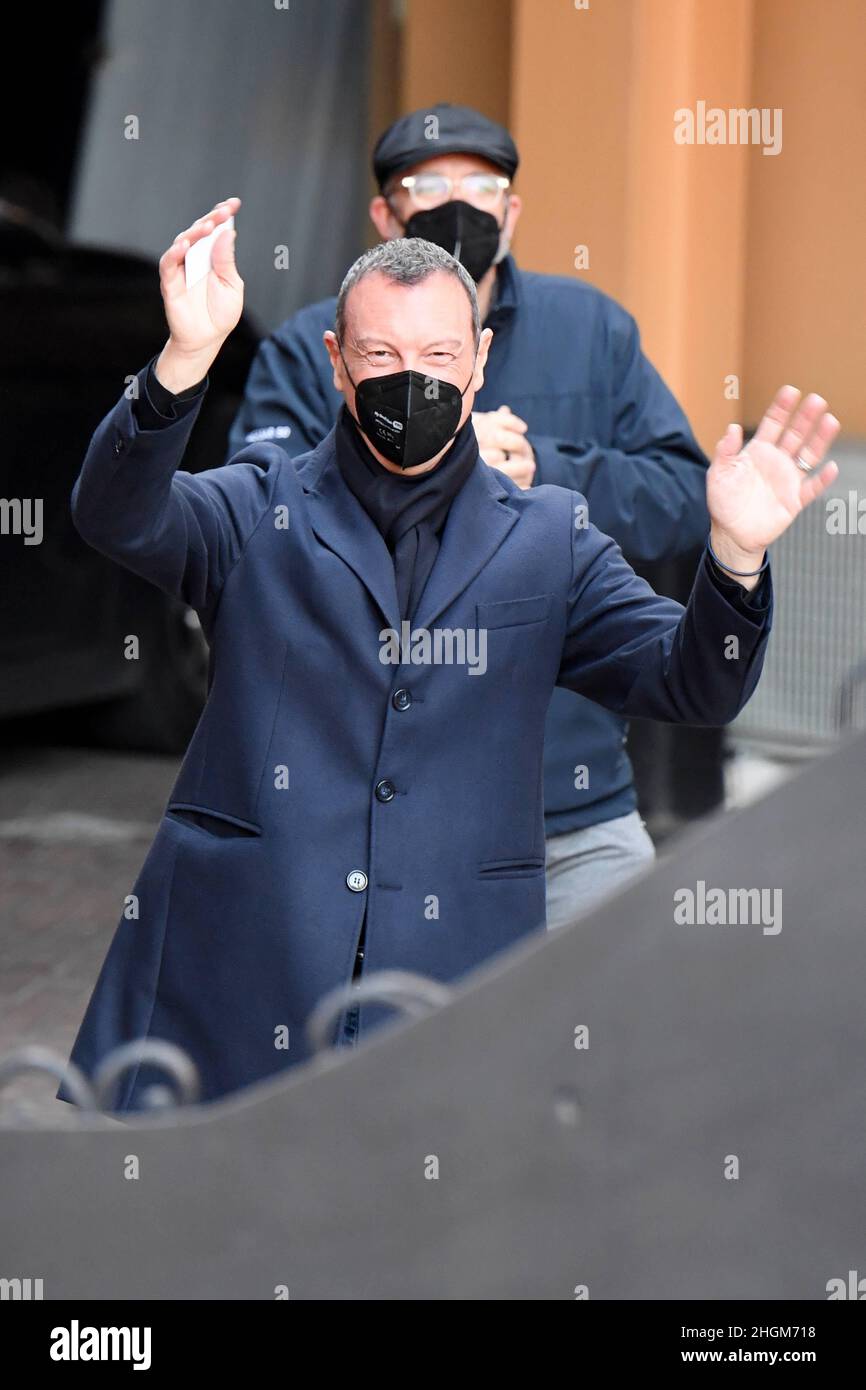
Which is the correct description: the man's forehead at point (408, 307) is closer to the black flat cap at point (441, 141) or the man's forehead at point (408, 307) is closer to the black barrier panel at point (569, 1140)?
the black barrier panel at point (569, 1140)

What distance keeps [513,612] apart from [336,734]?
28cm

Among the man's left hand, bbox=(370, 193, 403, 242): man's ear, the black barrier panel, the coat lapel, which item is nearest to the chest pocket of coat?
the coat lapel

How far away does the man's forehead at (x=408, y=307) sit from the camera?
2.59 meters

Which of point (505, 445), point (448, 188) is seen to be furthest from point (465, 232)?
point (505, 445)

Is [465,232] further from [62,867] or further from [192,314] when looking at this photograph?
[62,867]

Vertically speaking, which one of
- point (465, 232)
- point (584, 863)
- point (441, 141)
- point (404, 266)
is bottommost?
point (584, 863)

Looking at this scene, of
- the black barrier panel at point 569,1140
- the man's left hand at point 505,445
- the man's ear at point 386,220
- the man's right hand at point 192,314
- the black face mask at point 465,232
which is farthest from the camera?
the man's ear at point 386,220

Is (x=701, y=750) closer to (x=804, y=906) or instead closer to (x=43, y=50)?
(x=43, y=50)

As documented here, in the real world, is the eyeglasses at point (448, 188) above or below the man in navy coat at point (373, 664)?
above

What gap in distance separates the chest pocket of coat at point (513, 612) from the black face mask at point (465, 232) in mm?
1201

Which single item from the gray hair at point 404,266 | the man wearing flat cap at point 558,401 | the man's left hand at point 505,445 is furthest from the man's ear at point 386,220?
the gray hair at point 404,266

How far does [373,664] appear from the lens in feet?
8.49

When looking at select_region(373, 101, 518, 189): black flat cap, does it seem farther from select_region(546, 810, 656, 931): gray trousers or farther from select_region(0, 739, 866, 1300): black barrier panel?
select_region(0, 739, 866, 1300): black barrier panel
